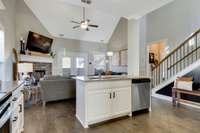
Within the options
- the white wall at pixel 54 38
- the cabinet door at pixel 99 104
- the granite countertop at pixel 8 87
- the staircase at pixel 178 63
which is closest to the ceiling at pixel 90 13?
the white wall at pixel 54 38

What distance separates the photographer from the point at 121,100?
3199 mm

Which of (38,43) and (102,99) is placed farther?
(38,43)

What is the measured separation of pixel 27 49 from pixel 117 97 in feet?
17.5

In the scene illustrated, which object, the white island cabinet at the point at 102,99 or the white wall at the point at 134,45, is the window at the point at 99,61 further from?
the white island cabinet at the point at 102,99

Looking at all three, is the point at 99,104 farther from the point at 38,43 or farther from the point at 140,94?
the point at 38,43

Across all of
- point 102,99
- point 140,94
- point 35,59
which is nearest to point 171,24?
point 140,94

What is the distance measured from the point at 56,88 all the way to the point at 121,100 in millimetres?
2333

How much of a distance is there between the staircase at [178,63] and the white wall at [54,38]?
16.2ft

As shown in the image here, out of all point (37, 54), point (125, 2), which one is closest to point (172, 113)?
point (125, 2)

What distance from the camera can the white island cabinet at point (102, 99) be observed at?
2738 millimetres

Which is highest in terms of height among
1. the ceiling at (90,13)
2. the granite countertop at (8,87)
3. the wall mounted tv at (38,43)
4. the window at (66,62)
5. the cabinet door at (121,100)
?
the ceiling at (90,13)

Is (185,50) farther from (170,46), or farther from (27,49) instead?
(27,49)

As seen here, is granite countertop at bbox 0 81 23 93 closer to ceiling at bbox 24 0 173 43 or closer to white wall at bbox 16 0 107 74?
ceiling at bbox 24 0 173 43

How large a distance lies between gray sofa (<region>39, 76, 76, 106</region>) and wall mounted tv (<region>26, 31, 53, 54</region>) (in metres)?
2.91
